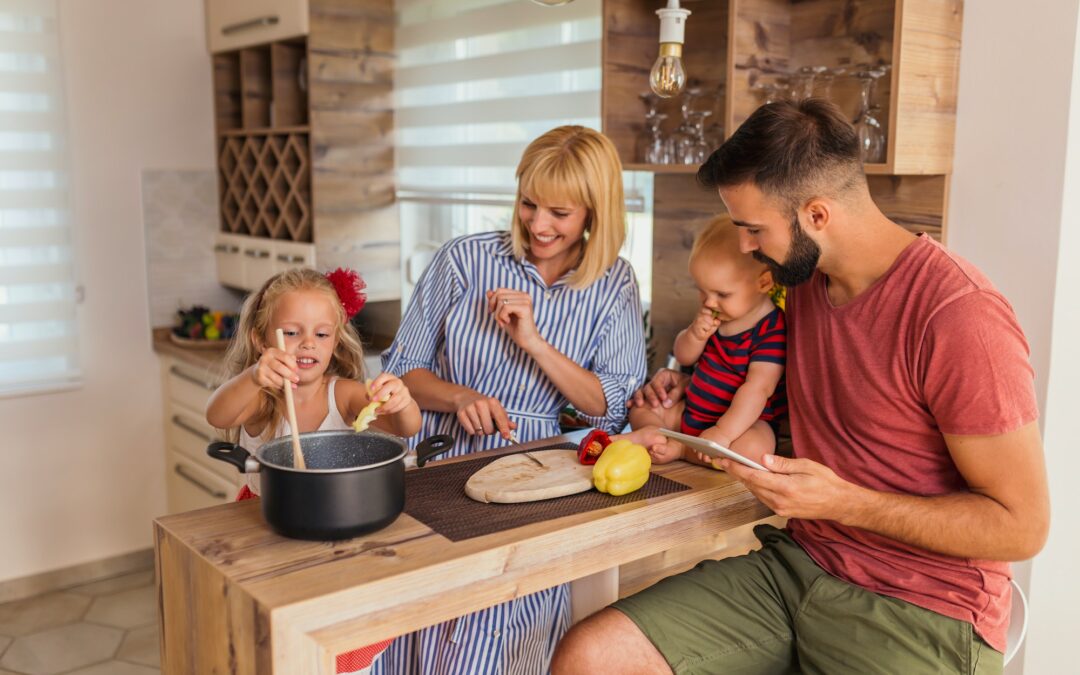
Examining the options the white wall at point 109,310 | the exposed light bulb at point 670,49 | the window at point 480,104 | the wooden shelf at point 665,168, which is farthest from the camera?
the white wall at point 109,310

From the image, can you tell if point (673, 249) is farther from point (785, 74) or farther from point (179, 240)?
point (179, 240)

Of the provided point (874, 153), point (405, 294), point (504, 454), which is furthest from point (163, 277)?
point (874, 153)

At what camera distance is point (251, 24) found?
3982 mm

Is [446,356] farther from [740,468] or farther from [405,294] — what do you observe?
[405,294]

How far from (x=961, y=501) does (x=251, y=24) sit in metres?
3.37

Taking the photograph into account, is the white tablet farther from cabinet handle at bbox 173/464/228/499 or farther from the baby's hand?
cabinet handle at bbox 173/464/228/499

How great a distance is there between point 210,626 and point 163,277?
312cm

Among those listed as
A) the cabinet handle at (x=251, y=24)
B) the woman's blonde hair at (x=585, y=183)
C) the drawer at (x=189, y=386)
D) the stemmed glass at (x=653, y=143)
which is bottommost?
the drawer at (x=189, y=386)

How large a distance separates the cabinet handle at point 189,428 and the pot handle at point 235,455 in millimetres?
2455

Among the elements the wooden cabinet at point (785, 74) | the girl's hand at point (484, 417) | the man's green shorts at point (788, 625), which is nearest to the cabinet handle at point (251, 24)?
the wooden cabinet at point (785, 74)

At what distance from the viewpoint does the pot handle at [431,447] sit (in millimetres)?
1681

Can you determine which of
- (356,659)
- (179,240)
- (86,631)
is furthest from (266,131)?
(356,659)

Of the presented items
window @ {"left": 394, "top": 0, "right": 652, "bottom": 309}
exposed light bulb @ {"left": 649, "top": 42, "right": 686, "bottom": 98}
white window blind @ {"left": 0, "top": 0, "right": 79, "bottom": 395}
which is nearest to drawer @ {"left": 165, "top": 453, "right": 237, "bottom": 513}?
white window blind @ {"left": 0, "top": 0, "right": 79, "bottom": 395}

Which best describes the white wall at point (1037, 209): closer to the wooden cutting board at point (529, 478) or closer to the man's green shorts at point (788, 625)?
the man's green shorts at point (788, 625)
